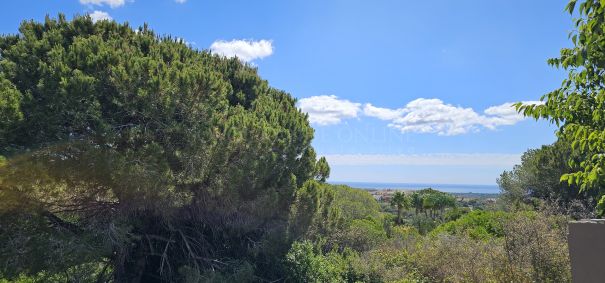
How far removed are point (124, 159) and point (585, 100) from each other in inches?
236

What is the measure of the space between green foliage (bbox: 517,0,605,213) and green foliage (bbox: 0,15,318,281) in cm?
549

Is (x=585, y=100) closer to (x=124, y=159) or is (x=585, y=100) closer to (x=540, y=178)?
(x=124, y=159)

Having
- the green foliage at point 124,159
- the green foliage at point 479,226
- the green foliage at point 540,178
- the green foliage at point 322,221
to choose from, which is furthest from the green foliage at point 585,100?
the green foliage at point 540,178

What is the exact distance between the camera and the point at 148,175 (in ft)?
22.0

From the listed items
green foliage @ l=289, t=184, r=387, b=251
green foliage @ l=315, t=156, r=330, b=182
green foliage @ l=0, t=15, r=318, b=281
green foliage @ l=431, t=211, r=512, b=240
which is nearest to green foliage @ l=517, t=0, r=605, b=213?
green foliage @ l=0, t=15, r=318, b=281

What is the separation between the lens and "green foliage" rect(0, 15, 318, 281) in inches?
253

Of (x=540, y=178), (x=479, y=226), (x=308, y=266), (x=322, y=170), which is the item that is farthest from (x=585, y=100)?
(x=540, y=178)

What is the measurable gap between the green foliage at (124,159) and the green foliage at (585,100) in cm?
549

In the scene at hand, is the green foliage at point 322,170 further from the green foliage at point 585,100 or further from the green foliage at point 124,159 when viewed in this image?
the green foliage at point 585,100

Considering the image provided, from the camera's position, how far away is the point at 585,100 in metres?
3.08

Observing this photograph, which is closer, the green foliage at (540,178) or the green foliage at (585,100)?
the green foliage at (585,100)

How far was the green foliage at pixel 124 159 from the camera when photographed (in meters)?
6.44

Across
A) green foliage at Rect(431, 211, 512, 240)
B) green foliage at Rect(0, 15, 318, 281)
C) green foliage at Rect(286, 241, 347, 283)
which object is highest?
green foliage at Rect(0, 15, 318, 281)

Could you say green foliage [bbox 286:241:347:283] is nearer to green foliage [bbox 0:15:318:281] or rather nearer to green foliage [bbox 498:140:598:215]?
green foliage [bbox 0:15:318:281]
